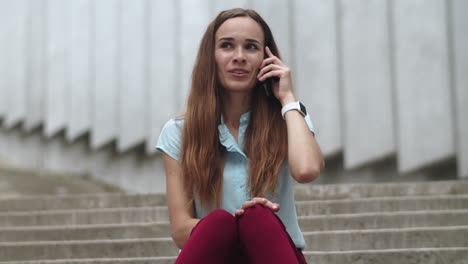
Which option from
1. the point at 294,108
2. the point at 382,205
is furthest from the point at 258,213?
the point at 382,205

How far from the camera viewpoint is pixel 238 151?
78.0 inches

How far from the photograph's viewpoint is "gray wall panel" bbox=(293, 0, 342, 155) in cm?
669

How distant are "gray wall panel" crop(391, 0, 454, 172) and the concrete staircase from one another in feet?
6.41

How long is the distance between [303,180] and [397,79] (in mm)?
4650

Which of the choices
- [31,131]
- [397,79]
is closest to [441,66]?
[397,79]

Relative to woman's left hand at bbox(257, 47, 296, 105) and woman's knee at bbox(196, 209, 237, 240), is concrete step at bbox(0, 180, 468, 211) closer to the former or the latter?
woman's left hand at bbox(257, 47, 296, 105)

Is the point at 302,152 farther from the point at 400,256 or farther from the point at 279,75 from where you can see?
the point at 400,256

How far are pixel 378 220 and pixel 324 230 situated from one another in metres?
0.32

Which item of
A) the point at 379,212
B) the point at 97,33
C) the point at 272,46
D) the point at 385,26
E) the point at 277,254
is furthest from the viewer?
the point at 97,33

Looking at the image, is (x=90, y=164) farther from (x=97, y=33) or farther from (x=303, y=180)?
(x=303, y=180)

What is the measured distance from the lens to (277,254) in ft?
5.64

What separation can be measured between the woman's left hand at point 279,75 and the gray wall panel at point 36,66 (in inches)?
306

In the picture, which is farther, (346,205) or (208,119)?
(346,205)

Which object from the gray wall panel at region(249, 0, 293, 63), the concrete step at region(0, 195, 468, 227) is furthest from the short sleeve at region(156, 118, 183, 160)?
the gray wall panel at region(249, 0, 293, 63)
